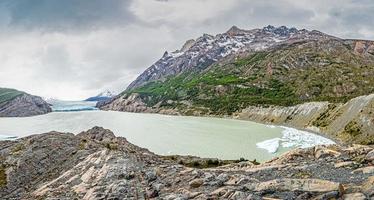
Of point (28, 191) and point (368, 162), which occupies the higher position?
point (368, 162)

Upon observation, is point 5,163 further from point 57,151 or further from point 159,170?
point 159,170

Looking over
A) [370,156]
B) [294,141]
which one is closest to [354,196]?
[370,156]

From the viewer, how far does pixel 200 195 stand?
75.9ft

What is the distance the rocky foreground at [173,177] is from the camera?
2238 centimetres

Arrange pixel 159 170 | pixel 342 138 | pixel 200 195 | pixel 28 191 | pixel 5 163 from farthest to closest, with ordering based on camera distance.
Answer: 1. pixel 342 138
2. pixel 5 163
3. pixel 28 191
4. pixel 159 170
5. pixel 200 195

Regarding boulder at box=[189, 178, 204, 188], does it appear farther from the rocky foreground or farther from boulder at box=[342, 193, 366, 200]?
boulder at box=[342, 193, 366, 200]

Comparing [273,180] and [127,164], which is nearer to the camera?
[273,180]

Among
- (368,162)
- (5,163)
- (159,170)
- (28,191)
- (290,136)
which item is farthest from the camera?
(290,136)

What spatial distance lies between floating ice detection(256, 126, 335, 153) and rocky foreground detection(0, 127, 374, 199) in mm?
66057

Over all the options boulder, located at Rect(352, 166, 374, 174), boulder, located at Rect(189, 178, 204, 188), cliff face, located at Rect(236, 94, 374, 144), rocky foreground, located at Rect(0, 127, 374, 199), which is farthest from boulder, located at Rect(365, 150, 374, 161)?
cliff face, located at Rect(236, 94, 374, 144)

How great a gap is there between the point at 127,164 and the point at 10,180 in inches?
407

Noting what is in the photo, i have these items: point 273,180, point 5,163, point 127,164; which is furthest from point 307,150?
point 5,163

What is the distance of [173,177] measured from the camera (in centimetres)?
2680

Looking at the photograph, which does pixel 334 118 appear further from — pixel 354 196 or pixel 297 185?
pixel 354 196
